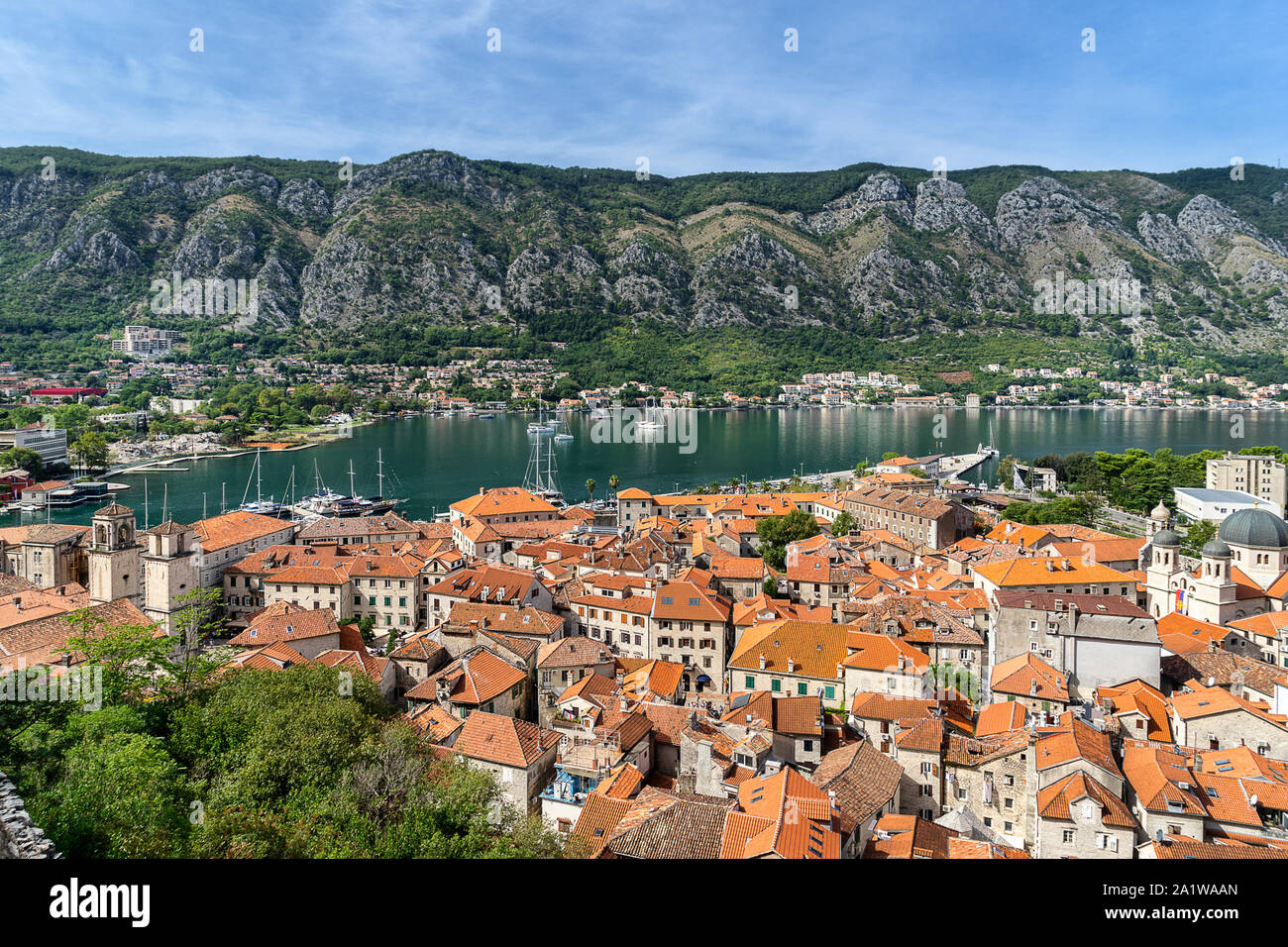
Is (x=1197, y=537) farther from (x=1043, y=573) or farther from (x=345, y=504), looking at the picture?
(x=345, y=504)

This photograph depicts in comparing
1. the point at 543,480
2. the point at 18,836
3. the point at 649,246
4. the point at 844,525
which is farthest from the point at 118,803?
the point at 649,246

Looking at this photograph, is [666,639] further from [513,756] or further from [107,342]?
[107,342]

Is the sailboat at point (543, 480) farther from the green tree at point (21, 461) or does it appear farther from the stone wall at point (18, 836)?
the stone wall at point (18, 836)

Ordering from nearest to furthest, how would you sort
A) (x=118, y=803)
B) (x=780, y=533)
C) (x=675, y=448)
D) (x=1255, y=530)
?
(x=118, y=803) < (x=1255, y=530) < (x=780, y=533) < (x=675, y=448)

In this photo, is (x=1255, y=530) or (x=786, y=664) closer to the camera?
(x=786, y=664)

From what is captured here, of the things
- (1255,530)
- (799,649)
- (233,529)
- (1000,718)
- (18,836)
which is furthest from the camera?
(233,529)

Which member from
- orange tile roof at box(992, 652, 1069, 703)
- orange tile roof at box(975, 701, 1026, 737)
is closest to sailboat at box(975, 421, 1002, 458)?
orange tile roof at box(992, 652, 1069, 703)

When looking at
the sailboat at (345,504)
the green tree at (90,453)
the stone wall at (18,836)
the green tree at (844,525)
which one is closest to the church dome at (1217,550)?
the green tree at (844,525)

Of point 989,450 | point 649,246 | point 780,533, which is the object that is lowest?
point 780,533
